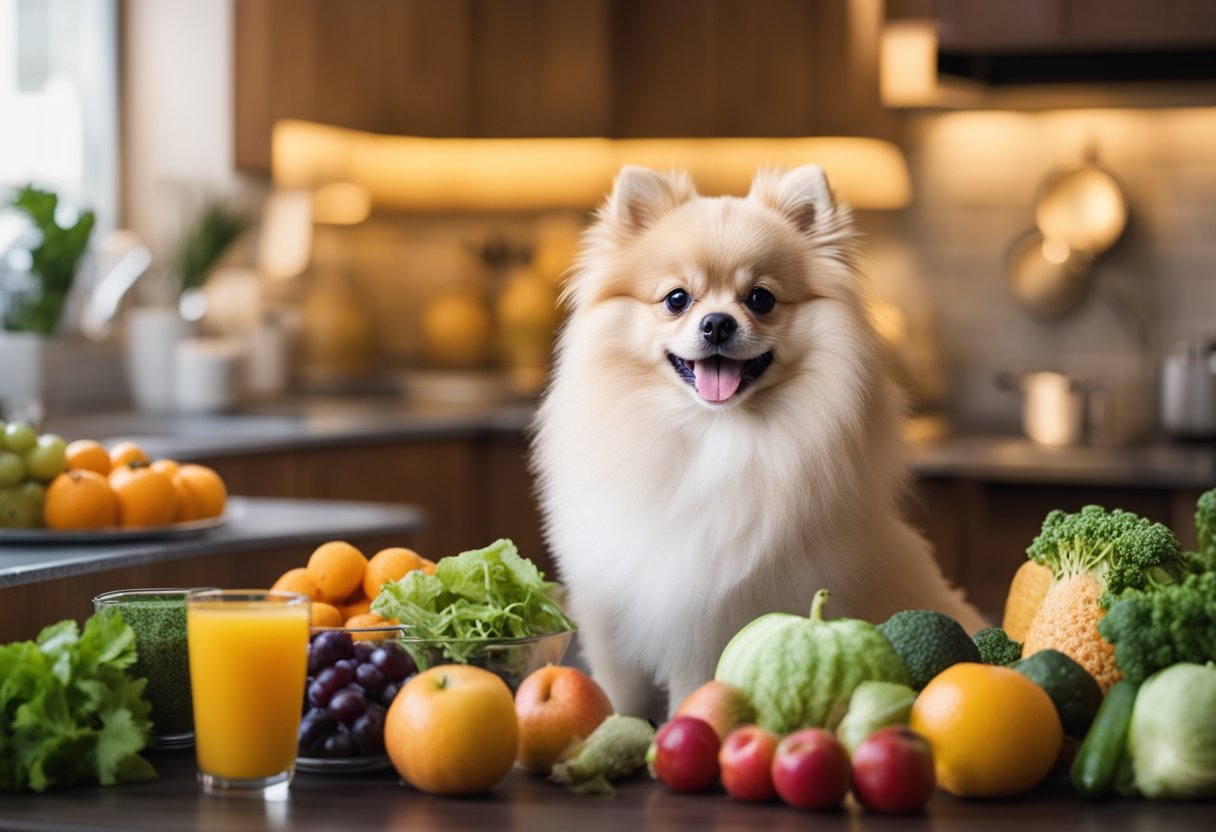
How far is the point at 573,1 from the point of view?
5.14 meters

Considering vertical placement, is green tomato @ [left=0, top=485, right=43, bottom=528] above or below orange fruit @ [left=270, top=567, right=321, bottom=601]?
below

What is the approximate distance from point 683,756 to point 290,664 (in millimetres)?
325

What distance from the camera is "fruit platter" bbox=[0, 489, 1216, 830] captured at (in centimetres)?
122

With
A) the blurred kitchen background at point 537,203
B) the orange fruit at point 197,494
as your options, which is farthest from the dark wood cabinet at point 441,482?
the orange fruit at point 197,494

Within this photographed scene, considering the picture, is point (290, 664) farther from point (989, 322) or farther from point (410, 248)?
point (410, 248)

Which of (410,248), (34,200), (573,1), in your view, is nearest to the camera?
(34,200)

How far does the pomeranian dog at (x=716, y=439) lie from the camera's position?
1.59 m

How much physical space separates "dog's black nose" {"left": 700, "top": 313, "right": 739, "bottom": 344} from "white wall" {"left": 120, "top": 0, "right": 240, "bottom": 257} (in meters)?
3.26

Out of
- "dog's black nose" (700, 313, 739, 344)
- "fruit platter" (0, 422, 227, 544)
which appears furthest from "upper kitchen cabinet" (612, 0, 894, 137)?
"dog's black nose" (700, 313, 739, 344)

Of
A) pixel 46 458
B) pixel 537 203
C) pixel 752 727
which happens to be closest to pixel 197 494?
pixel 46 458

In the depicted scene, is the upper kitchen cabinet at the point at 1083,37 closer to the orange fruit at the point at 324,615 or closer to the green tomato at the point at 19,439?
the green tomato at the point at 19,439

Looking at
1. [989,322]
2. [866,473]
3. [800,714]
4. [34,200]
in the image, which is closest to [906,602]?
[866,473]

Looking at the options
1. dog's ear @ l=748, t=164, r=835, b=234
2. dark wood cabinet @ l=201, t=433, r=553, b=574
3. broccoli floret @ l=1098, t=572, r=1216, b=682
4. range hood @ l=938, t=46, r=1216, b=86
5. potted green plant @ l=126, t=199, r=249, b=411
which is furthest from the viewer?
potted green plant @ l=126, t=199, r=249, b=411

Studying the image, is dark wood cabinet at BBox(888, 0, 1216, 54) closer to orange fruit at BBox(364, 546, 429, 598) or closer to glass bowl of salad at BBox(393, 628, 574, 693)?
orange fruit at BBox(364, 546, 429, 598)
